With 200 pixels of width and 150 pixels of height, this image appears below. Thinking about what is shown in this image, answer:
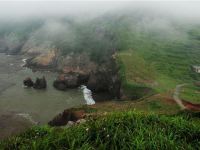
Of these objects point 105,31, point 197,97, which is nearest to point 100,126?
point 197,97

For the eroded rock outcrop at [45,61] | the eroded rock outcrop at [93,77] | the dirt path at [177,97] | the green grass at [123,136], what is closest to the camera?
the green grass at [123,136]

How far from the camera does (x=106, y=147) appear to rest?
2194cm

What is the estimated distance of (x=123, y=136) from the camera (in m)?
22.3

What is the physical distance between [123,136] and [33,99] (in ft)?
271

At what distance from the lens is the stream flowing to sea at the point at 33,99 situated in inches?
3528

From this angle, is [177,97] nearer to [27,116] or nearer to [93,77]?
[27,116]

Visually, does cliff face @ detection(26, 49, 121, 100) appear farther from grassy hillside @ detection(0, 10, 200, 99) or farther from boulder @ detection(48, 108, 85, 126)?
boulder @ detection(48, 108, 85, 126)

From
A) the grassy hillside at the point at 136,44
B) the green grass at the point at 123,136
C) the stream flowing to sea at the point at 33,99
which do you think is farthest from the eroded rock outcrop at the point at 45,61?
the green grass at the point at 123,136

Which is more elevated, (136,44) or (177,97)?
(136,44)

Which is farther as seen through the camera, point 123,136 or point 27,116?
point 27,116

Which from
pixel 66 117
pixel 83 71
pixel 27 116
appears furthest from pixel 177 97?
pixel 83 71

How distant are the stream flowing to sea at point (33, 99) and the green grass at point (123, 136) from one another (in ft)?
194

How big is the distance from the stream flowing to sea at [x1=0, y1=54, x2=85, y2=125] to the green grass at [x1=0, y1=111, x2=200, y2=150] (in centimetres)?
5928

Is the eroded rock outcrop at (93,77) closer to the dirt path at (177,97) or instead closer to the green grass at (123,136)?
the dirt path at (177,97)
